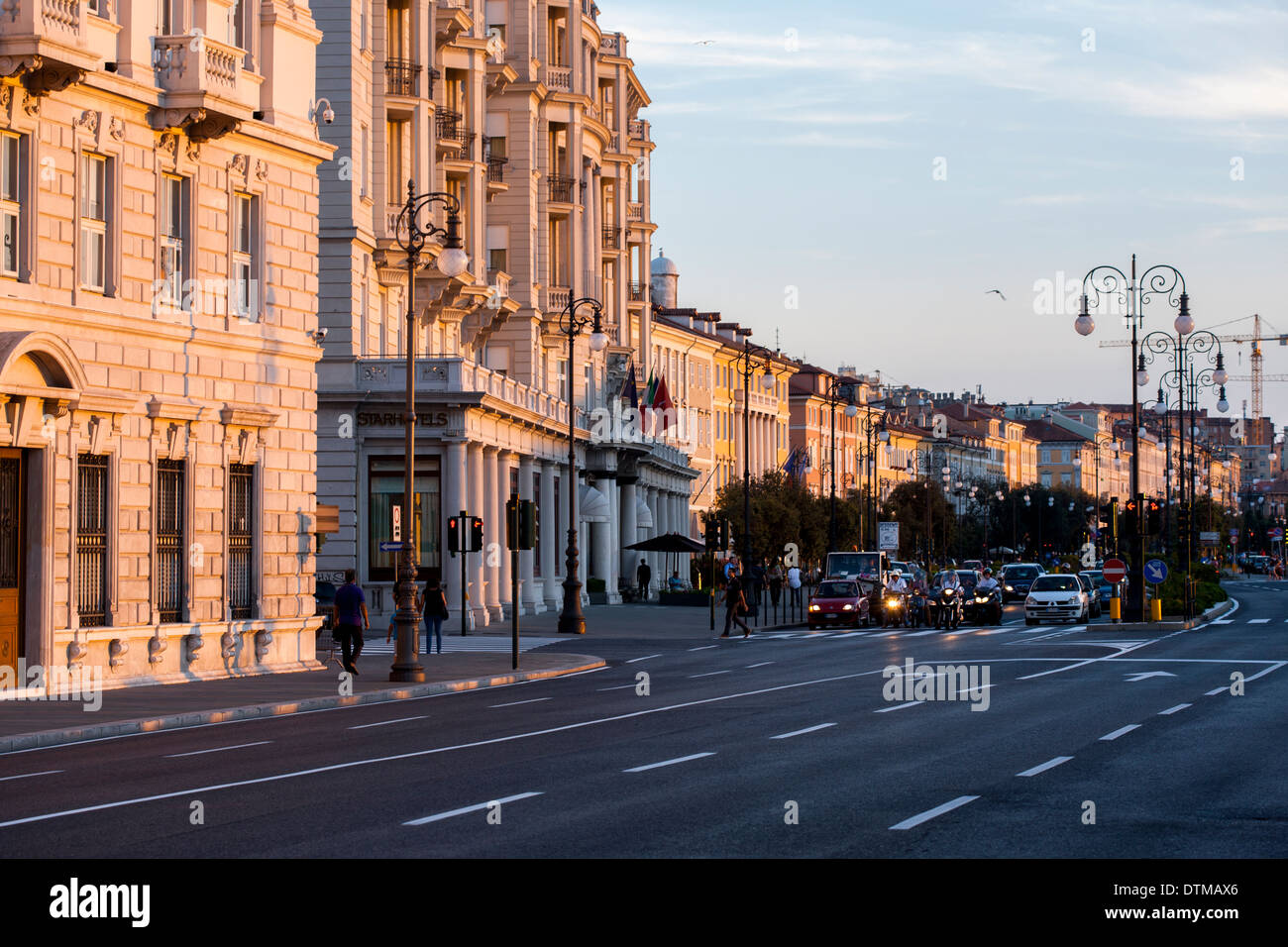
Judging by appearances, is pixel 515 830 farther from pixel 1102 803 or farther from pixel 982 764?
pixel 982 764

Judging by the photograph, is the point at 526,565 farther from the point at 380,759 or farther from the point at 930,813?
the point at 930,813

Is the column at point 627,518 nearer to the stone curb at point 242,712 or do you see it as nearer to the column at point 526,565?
the column at point 526,565

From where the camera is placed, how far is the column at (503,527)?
184 ft

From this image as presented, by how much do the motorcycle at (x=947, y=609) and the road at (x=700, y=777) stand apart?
85.7ft

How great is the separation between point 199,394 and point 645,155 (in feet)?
202

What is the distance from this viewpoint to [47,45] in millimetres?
25453

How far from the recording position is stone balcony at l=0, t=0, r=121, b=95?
25.3 metres

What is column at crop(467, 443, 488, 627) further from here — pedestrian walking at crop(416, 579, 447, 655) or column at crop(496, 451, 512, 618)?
pedestrian walking at crop(416, 579, 447, 655)

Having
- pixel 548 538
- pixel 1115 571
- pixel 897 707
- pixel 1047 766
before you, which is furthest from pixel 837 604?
pixel 1047 766

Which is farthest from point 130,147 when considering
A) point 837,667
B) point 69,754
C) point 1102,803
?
point 1102,803

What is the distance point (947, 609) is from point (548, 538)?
51.6 ft

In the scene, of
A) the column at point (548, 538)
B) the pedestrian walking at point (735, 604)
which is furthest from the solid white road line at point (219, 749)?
the column at point (548, 538)

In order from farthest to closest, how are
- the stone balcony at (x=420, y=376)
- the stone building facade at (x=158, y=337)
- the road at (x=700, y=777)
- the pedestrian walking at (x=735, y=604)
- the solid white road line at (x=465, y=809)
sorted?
the stone balcony at (x=420, y=376) < the pedestrian walking at (x=735, y=604) < the stone building facade at (x=158, y=337) < the solid white road line at (x=465, y=809) < the road at (x=700, y=777)

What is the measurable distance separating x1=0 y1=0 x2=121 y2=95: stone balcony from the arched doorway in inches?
143
